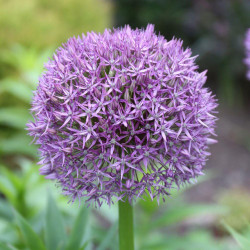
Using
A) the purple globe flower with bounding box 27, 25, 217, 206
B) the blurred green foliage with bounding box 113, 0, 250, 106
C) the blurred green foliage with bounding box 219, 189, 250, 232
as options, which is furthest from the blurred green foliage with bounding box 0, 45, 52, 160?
the blurred green foliage with bounding box 113, 0, 250, 106

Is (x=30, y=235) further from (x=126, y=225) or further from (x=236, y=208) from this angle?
(x=236, y=208)

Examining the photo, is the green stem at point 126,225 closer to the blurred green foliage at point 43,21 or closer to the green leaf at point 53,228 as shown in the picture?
the green leaf at point 53,228

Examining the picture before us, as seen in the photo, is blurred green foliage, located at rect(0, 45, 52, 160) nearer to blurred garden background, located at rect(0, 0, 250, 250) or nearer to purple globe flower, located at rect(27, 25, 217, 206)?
blurred garden background, located at rect(0, 0, 250, 250)

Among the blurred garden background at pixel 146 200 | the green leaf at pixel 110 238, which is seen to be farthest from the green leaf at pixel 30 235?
the green leaf at pixel 110 238

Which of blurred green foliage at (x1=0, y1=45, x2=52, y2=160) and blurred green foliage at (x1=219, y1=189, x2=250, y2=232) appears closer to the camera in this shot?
blurred green foliage at (x1=0, y1=45, x2=52, y2=160)

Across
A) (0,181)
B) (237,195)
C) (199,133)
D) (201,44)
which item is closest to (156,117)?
(199,133)

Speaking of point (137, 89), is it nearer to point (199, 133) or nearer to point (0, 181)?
point (199, 133)

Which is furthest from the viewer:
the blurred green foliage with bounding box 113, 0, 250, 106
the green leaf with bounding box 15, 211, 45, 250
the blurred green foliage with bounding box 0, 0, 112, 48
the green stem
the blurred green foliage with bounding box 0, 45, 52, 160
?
the blurred green foliage with bounding box 113, 0, 250, 106
